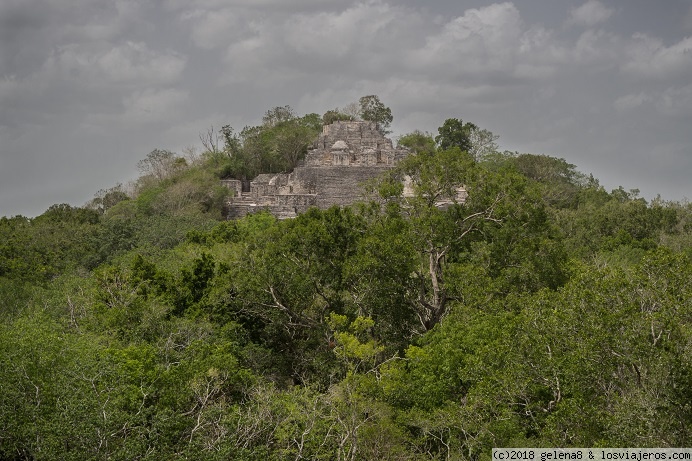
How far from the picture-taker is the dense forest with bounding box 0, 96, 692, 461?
35.8ft

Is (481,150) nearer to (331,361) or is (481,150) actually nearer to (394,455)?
(331,361)

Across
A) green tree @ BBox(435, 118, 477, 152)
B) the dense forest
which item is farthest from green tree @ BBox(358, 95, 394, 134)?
the dense forest

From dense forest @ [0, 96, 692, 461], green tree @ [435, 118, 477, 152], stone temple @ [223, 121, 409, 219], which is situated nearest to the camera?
dense forest @ [0, 96, 692, 461]

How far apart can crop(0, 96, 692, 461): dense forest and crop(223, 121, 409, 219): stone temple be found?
1248cm

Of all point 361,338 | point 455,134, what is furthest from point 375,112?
point 361,338

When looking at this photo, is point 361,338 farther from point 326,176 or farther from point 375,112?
point 375,112

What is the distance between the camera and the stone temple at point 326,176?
1618 inches

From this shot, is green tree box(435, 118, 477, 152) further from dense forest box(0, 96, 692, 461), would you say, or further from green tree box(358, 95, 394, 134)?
dense forest box(0, 96, 692, 461)

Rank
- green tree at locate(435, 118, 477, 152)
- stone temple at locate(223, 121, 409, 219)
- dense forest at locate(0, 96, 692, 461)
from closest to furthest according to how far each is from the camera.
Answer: dense forest at locate(0, 96, 692, 461)
stone temple at locate(223, 121, 409, 219)
green tree at locate(435, 118, 477, 152)

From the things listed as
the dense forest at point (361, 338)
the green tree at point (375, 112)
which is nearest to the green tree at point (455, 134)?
the green tree at point (375, 112)

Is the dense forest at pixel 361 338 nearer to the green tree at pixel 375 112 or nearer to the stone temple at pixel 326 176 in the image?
the stone temple at pixel 326 176

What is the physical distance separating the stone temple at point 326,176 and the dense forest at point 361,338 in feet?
40.9

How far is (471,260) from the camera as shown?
18594mm

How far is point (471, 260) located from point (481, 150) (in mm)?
34990
